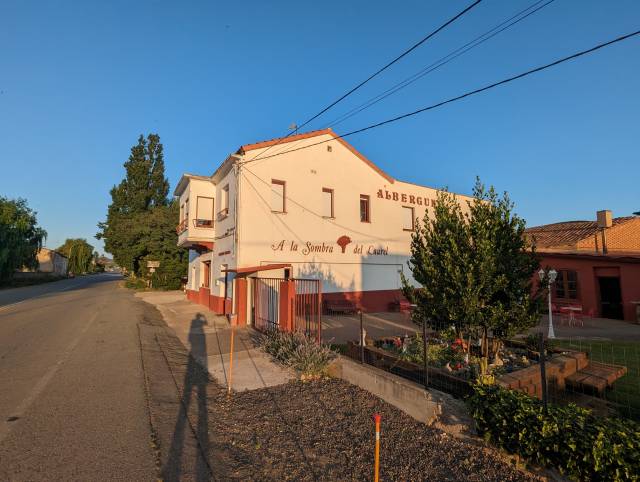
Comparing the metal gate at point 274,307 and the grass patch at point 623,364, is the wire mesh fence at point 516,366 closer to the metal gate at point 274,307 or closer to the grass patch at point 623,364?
the grass patch at point 623,364

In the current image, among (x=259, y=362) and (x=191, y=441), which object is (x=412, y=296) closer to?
(x=259, y=362)

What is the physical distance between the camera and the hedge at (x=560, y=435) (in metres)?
2.97

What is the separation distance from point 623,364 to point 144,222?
36.6 m

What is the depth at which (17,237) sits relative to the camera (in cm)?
3928

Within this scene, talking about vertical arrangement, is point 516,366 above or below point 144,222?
below

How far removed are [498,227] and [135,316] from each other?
1613cm

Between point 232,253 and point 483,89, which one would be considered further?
point 232,253

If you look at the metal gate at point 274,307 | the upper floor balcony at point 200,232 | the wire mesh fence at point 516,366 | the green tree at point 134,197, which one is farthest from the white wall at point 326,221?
the green tree at point 134,197

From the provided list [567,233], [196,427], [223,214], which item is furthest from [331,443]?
[567,233]

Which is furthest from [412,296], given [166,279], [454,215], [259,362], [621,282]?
[166,279]

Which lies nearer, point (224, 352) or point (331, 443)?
point (331, 443)

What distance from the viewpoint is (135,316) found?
51.9 ft

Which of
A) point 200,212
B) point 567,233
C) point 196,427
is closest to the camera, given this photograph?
point 196,427

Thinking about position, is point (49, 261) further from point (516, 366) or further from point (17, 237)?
point (516, 366)
